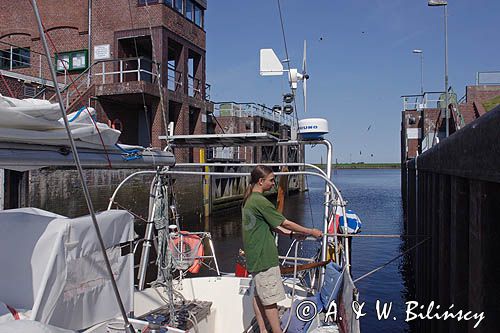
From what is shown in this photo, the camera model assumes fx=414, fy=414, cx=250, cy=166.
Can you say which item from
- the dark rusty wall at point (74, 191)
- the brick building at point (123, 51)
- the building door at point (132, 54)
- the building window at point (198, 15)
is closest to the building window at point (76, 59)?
the brick building at point (123, 51)

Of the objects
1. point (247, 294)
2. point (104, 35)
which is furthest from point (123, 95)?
point (247, 294)

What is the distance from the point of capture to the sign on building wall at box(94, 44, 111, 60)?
23.5 metres

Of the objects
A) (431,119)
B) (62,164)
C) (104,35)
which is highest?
(104,35)

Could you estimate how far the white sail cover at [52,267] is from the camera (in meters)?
2.85

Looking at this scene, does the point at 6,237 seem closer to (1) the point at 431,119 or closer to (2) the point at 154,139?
(2) the point at 154,139

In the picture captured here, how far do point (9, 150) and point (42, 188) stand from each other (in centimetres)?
1275

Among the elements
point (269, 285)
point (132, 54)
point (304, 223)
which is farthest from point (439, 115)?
point (269, 285)

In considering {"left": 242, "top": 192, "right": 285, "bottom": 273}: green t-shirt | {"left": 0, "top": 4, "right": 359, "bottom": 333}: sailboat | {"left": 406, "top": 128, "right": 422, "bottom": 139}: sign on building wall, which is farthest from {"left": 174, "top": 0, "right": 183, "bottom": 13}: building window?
{"left": 242, "top": 192, "right": 285, "bottom": 273}: green t-shirt

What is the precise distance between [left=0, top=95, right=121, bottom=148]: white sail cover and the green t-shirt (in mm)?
1459

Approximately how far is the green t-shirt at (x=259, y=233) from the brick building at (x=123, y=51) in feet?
60.1

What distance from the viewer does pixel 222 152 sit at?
3039 cm

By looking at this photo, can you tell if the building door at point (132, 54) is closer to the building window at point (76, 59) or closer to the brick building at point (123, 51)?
the brick building at point (123, 51)

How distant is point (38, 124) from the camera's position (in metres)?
2.76

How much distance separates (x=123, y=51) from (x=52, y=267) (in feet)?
76.2
